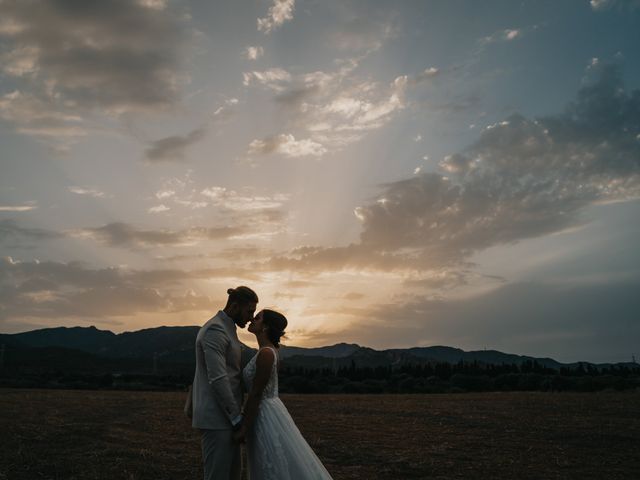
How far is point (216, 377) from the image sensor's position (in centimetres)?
554

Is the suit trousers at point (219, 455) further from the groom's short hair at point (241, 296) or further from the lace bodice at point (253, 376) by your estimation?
the groom's short hair at point (241, 296)

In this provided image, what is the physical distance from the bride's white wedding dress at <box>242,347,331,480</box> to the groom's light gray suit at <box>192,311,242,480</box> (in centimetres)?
30

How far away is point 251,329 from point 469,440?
1258cm

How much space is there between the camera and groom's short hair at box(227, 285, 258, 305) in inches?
235

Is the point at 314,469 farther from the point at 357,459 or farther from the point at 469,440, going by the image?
the point at 469,440

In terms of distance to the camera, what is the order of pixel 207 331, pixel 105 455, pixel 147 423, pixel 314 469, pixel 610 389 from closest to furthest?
1. pixel 207 331
2. pixel 314 469
3. pixel 105 455
4. pixel 147 423
5. pixel 610 389

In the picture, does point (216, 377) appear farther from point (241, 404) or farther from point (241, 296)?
point (241, 296)

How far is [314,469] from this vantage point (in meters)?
6.10

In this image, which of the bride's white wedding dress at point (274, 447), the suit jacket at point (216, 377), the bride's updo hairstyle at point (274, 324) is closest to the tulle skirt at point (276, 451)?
the bride's white wedding dress at point (274, 447)

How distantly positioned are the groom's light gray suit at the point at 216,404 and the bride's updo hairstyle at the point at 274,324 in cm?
58

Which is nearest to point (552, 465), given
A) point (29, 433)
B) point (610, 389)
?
point (29, 433)

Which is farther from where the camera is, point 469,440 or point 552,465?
point 469,440

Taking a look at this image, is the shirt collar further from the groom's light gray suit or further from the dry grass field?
the dry grass field

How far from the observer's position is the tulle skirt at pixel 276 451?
5965 millimetres
